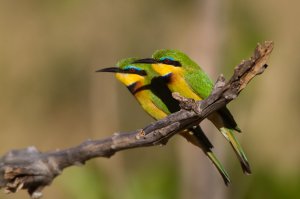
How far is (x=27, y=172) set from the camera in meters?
1.50

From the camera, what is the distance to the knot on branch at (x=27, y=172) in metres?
1.49

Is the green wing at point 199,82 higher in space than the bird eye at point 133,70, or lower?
lower

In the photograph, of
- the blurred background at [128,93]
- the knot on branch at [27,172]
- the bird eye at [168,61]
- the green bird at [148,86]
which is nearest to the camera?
the knot on branch at [27,172]

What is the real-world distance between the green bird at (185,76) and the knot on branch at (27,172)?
51 cm

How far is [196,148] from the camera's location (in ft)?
7.13

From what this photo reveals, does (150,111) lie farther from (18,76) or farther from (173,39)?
(18,76)

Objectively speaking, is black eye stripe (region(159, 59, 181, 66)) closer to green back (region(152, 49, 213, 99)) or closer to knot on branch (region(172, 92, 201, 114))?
green back (region(152, 49, 213, 99))

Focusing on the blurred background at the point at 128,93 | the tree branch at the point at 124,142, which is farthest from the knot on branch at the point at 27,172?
the blurred background at the point at 128,93

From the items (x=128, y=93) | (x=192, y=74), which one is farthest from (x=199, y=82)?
(x=128, y=93)

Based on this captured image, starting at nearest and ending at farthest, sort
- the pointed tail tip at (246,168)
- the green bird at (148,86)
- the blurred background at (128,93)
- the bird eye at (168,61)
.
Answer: the pointed tail tip at (246,168) → the blurred background at (128,93) → the bird eye at (168,61) → the green bird at (148,86)

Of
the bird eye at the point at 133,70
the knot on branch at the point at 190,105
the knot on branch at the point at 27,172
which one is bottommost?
the knot on branch at the point at 190,105

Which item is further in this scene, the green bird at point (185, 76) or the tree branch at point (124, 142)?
the green bird at point (185, 76)

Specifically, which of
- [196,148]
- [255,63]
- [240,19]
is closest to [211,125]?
[196,148]

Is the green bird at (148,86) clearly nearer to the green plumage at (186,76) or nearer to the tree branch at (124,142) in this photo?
the green plumage at (186,76)
